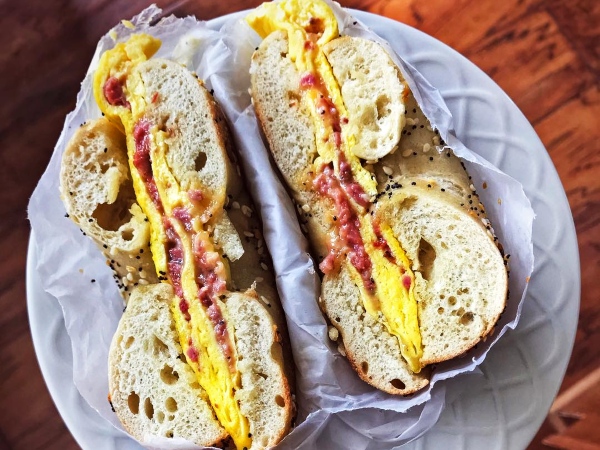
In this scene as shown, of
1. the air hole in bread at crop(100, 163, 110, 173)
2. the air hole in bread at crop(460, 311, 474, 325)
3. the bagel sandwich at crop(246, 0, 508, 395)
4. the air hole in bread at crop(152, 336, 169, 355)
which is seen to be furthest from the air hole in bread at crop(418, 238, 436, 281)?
the air hole in bread at crop(100, 163, 110, 173)

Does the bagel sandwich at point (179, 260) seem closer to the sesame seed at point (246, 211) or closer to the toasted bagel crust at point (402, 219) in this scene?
the sesame seed at point (246, 211)

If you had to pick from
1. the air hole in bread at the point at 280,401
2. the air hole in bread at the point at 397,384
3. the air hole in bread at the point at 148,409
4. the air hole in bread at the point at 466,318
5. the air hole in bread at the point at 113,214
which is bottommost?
the air hole in bread at the point at 397,384

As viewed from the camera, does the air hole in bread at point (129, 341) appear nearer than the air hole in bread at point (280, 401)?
No

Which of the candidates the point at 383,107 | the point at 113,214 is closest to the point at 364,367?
the point at 383,107

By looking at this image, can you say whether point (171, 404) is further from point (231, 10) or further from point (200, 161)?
point (231, 10)

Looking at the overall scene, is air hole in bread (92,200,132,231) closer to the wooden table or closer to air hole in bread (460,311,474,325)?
the wooden table

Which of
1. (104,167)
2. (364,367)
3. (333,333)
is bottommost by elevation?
(364,367)

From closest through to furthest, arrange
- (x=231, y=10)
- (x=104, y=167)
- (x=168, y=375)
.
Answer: (x=168, y=375) → (x=104, y=167) → (x=231, y=10)

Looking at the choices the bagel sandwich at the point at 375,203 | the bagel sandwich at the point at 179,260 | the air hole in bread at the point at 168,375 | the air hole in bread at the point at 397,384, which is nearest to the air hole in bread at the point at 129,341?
the bagel sandwich at the point at 179,260
